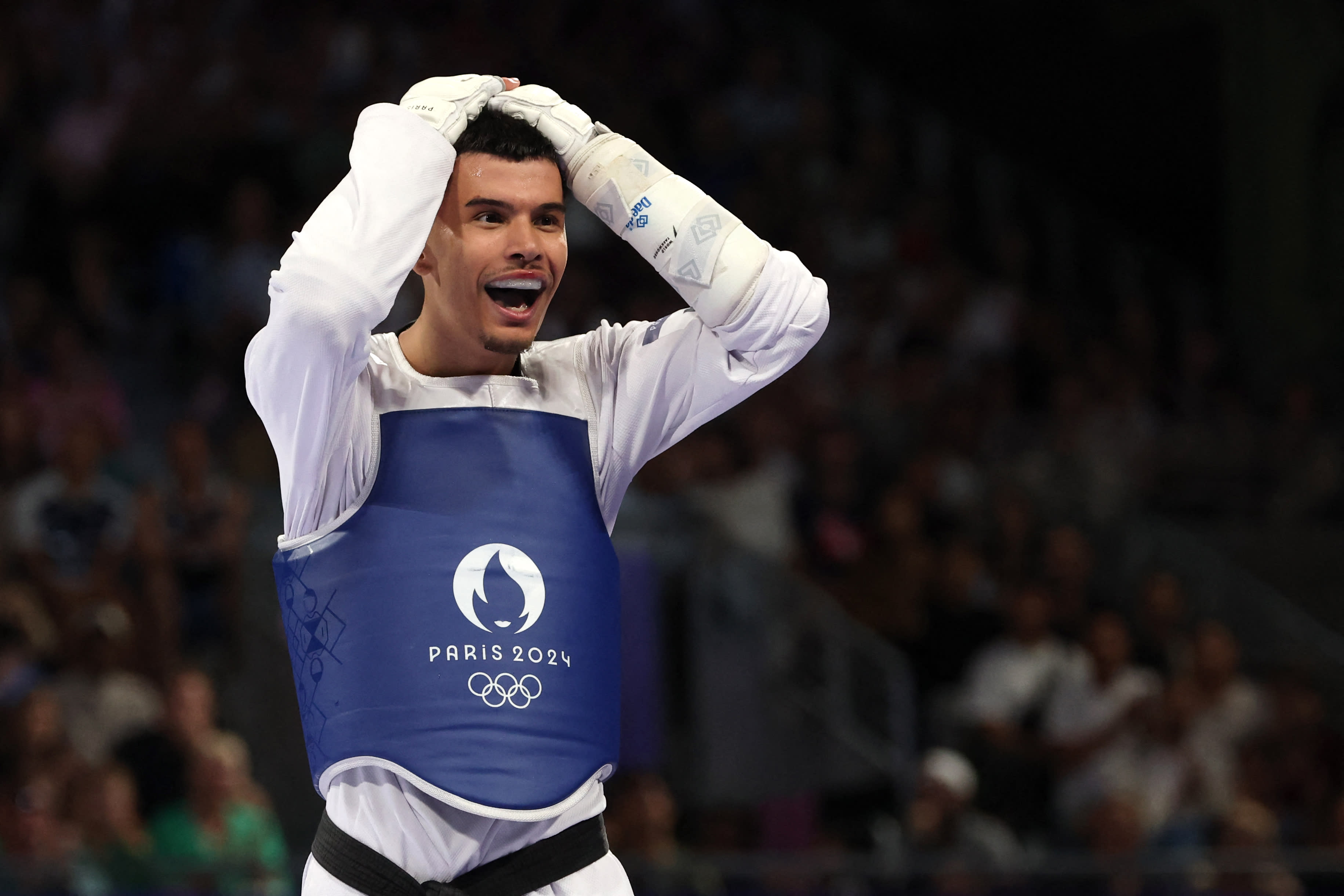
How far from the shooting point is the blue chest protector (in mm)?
2805

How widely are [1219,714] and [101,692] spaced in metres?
4.84

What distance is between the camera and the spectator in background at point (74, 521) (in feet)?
22.7

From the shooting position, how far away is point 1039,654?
25.2 feet

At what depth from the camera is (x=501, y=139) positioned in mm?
2996

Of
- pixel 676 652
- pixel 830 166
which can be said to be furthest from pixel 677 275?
pixel 830 166

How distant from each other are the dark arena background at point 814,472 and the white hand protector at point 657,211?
3.08m

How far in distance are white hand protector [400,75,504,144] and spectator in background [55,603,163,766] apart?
4.21 metres

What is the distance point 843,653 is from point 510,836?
4852 mm

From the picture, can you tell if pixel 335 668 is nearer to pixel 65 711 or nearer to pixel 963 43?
pixel 65 711

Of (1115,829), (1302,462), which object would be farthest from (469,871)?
(1302,462)

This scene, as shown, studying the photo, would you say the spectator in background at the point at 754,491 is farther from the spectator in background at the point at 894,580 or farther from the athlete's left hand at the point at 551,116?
the athlete's left hand at the point at 551,116

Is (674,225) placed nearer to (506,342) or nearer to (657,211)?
(657,211)

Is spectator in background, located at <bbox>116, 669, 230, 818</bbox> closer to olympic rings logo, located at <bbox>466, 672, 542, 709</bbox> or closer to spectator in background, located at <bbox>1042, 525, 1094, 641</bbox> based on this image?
olympic rings logo, located at <bbox>466, 672, 542, 709</bbox>

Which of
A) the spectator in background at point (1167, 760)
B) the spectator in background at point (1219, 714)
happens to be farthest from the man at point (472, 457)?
the spectator in background at point (1219, 714)
